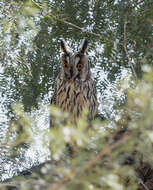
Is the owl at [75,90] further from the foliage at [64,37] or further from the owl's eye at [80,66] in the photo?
the foliage at [64,37]

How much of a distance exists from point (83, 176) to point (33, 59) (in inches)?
59.8

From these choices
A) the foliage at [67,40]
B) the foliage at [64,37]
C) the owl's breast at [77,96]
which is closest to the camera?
the foliage at [67,40]

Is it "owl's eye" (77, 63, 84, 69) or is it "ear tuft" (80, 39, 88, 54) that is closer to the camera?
"ear tuft" (80, 39, 88, 54)

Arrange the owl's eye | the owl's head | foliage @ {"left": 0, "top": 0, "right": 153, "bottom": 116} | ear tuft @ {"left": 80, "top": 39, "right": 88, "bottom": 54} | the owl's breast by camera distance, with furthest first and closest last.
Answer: the owl's breast → the owl's eye → the owl's head → ear tuft @ {"left": 80, "top": 39, "right": 88, "bottom": 54} → foliage @ {"left": 0, "top": 0, "right": 153, "bottom": 116}

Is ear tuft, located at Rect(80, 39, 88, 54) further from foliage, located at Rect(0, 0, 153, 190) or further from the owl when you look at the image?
the owl

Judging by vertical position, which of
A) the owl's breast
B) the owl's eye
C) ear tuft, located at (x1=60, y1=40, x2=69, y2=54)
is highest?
ear tuft, located at (x1=60, y1=40, x2=69, y2=54)

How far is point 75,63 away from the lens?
2.33m

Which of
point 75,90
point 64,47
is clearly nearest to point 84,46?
point 64,47

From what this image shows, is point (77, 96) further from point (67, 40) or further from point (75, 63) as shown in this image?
point (67, 40)

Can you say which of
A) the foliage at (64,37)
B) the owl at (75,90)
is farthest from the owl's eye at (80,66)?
the foliage at (64,37)

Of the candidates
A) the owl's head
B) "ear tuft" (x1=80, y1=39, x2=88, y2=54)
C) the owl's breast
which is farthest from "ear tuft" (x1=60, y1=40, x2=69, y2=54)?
the owl's breast

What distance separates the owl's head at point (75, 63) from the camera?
2.22 metres

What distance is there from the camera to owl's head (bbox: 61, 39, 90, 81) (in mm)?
2217

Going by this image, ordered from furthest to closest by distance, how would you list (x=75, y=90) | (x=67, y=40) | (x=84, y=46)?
(x=75, y=90) < (x=67, y=40) < (x=84, y=46)
